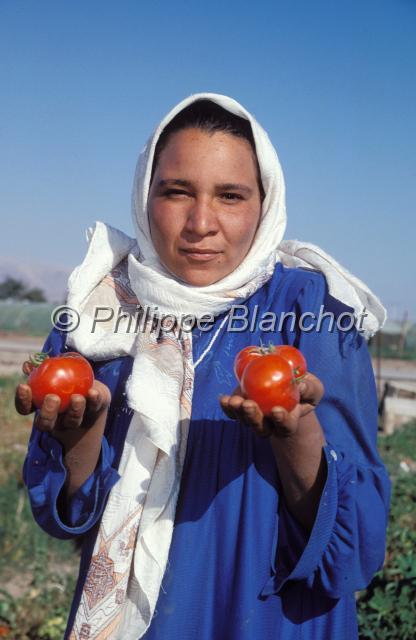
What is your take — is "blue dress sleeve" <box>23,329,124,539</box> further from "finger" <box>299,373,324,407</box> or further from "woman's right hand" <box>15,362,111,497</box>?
"finger" <box>299,373,324,407</box>

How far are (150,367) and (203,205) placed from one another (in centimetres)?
45

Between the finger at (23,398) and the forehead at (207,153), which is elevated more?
the forehead at (207,153)

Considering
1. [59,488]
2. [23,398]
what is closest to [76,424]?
[23,398]

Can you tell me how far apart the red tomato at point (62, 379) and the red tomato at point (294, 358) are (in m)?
0.47

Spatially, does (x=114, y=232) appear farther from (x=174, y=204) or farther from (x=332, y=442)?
(x=332, y=442)

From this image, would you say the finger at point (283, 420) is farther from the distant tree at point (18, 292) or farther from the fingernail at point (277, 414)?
the distant tree at point (18, 292)

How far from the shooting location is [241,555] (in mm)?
1673

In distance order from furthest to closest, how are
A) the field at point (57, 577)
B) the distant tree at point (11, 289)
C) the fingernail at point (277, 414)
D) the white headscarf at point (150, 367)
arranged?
1. the distant tree at point (11, 289)
2. the field at point (57, 577)
3. the white headscarf at point (150, 367)
4. the fingernail at point (277, 414)

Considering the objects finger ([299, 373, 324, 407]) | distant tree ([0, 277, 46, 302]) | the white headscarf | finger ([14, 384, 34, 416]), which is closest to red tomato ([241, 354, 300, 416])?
finger ([299, 373, 324, 407])

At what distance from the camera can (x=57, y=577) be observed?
4.75 metres

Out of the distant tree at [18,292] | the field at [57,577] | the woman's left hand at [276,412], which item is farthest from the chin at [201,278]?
the distant tree at [18,292]

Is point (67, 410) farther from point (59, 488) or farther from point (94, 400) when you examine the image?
point (59, 488)

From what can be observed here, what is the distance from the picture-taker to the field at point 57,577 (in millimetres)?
3730

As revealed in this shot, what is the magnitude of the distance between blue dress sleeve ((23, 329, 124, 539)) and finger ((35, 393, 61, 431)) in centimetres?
19
